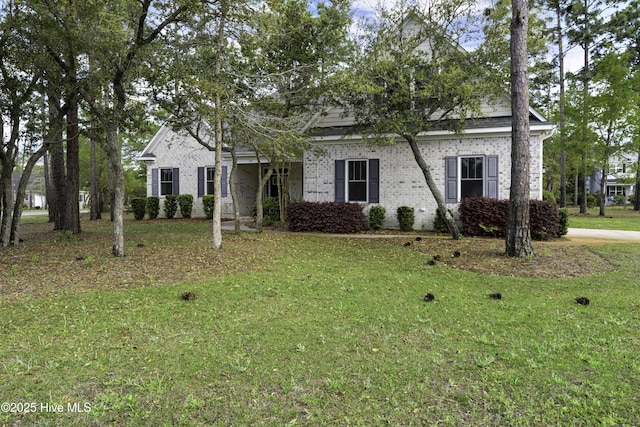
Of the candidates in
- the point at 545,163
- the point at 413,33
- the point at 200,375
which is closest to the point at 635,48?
the point at 545,163

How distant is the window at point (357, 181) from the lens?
46.2 feet

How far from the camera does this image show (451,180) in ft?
41.8

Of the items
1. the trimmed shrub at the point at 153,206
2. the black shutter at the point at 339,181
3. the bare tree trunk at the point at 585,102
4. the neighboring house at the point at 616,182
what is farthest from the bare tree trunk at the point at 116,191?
the neighboring house at the point at 616,182

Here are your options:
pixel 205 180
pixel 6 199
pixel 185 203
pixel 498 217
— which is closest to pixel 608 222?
pixel 498 217

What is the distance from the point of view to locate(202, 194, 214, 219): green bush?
17500 millimetres

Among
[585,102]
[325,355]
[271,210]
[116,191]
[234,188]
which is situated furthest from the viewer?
[585,102]

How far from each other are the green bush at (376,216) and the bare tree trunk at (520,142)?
578cm

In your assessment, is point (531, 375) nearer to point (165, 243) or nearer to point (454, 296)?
point (454, 296)

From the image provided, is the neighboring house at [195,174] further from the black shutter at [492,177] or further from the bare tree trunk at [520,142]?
the bare tree trunk at [520,142]

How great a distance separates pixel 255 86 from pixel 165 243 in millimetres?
4537

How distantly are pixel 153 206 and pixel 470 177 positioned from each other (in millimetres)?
14035

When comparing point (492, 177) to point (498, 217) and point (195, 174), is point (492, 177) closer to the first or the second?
point (498, 217)

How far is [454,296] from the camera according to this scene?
5410 millimetres

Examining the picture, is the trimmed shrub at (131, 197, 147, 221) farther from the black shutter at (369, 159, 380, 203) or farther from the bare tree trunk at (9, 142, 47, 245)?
the black shutter at (369, 159, 380, 203)
